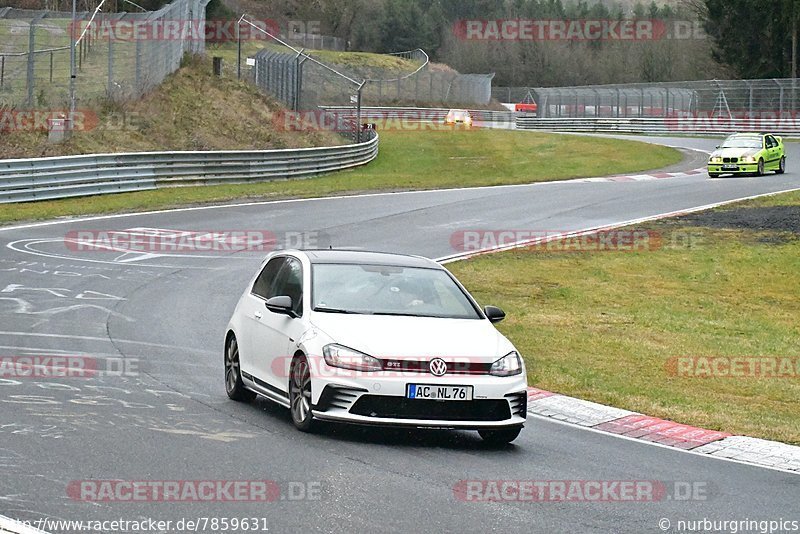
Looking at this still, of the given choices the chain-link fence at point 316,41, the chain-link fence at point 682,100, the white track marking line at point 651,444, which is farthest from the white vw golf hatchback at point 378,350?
the chain-link fence at point 316,41

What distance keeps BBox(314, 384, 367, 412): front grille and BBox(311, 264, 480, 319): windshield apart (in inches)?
38.9

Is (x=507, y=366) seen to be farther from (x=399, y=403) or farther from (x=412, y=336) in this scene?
(x=399, y=403)

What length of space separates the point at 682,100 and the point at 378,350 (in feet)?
217

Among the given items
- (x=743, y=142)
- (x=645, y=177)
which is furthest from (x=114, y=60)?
(x=743, y=142)

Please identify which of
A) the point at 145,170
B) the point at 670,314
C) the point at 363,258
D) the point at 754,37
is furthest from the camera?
the point at 754,37

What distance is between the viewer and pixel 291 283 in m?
10.9

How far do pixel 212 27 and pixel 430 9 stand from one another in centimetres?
6123

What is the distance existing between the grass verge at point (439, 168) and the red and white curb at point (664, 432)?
18.0 metres

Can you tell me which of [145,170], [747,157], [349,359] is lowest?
[145,170]

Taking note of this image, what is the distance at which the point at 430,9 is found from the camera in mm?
142750

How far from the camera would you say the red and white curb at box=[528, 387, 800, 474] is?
970 cm

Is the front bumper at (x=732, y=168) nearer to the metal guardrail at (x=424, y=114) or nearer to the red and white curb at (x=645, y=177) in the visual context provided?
the red and white curb at (x=645, y=177)

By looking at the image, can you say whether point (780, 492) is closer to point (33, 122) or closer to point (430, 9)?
point (33, 122)

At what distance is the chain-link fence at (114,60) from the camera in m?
38.6
